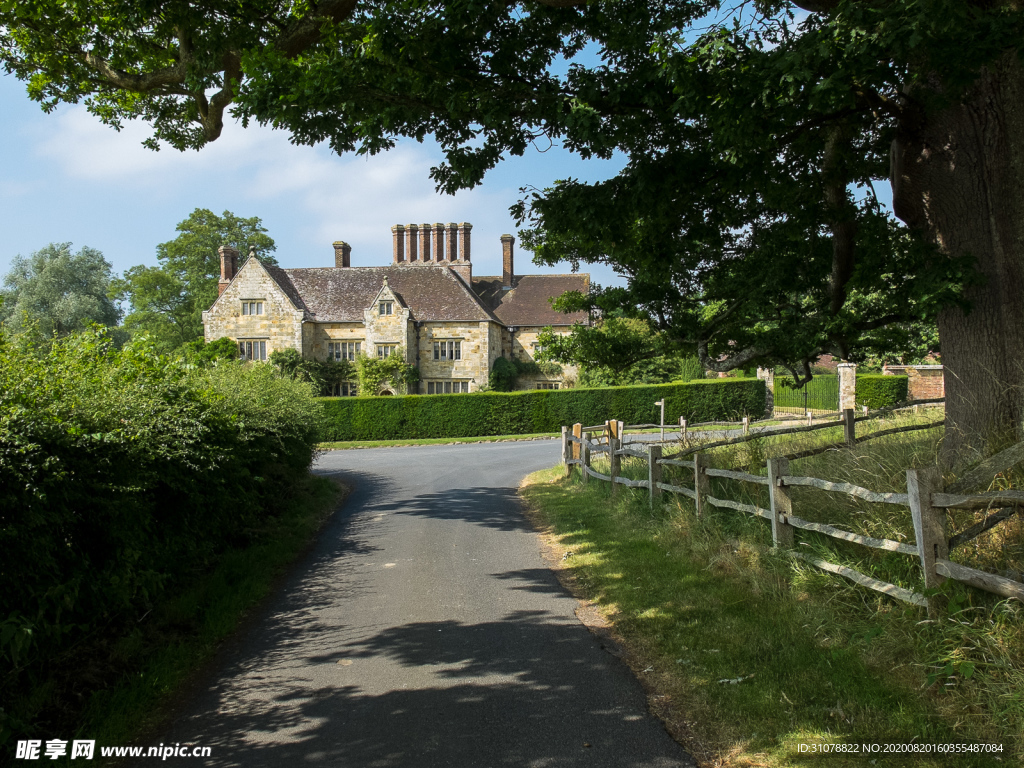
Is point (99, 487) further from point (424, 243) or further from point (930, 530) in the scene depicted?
point (424, 243)

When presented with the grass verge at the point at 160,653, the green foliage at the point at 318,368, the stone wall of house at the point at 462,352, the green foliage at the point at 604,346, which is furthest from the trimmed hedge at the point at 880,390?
the grass verge at the point at 160,653

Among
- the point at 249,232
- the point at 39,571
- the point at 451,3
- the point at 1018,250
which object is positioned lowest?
the point at 39,571

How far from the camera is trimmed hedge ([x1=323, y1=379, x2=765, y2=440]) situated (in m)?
33.7

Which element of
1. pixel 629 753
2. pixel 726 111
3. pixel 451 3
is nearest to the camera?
pixel 629 753

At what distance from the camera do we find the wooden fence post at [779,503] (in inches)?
268

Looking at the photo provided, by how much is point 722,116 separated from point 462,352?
39.7 meters

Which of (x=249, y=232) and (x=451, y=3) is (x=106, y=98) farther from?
(x=249, y=232)

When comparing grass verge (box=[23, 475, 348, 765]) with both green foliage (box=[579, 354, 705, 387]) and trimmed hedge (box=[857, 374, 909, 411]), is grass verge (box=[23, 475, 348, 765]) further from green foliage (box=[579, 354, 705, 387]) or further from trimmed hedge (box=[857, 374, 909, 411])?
green foliage (box=[579, 354, 705, 387])

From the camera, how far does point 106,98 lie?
1276cm

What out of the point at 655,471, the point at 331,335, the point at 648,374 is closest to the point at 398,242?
the point at 331,335

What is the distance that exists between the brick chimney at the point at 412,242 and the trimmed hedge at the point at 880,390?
1282 inches

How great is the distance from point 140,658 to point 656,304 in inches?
356

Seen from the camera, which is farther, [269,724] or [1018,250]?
[1018,250]

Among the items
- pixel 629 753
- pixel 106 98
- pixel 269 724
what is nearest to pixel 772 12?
pixel 629 753
